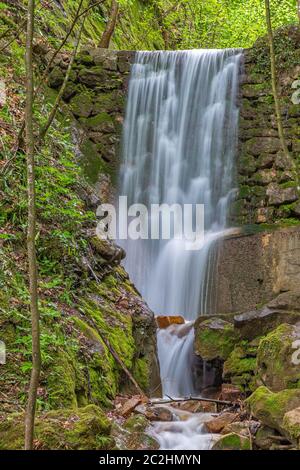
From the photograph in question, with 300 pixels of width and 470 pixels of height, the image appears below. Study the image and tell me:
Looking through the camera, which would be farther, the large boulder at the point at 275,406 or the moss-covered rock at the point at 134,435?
the moss-covered rock at the point at 134,435

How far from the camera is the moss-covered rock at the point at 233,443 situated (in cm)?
385

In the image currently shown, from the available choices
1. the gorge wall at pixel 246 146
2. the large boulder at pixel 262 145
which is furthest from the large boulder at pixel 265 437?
the large boulder at pixel 262 145

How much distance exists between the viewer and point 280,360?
15.9ft

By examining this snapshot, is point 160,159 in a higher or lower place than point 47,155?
higher

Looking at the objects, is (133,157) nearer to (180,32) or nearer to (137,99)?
(137,99)

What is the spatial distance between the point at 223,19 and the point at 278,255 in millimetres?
12007

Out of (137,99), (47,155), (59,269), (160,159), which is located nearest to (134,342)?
(59,269)

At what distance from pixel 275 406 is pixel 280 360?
111 cm

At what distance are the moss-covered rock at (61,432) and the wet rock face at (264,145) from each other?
21.8 feet

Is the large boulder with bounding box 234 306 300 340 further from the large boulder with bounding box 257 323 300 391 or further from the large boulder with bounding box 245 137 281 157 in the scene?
→ the large boulder with bounding box 245 137 281 157

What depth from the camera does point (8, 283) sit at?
4.57m

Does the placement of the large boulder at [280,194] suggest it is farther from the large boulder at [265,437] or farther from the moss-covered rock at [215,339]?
the large boulder at [265,437]

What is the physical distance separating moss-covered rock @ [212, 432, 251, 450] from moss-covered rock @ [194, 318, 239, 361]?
7.41 ft
